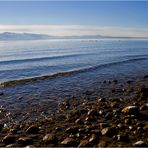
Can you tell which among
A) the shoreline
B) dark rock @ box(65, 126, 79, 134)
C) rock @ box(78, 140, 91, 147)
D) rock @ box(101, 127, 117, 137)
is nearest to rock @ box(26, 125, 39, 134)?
the shoreline

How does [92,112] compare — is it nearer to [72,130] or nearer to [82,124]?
[82,124]

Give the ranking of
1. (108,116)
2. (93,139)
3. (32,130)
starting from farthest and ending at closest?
(108,116), (32,130), (93,139)

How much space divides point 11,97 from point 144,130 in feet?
Result: 35.1

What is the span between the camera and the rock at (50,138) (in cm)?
1012

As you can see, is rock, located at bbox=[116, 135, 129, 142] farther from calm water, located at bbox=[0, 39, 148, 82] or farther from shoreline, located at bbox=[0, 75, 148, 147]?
calm water, located at bbox=[0, 39, 148, 82]

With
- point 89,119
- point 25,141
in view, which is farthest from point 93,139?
point 89,119

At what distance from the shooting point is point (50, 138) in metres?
10.2

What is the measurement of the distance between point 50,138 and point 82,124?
1.95 metres

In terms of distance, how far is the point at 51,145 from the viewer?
9.82 m

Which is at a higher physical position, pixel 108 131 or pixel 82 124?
pixel 108 131

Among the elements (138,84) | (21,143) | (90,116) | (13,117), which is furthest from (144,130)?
(138,84)

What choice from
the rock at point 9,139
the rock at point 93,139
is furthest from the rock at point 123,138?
the rock at point 9,139

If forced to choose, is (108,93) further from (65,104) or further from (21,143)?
(21,143)

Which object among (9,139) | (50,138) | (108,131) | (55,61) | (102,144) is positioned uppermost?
(108,131)
